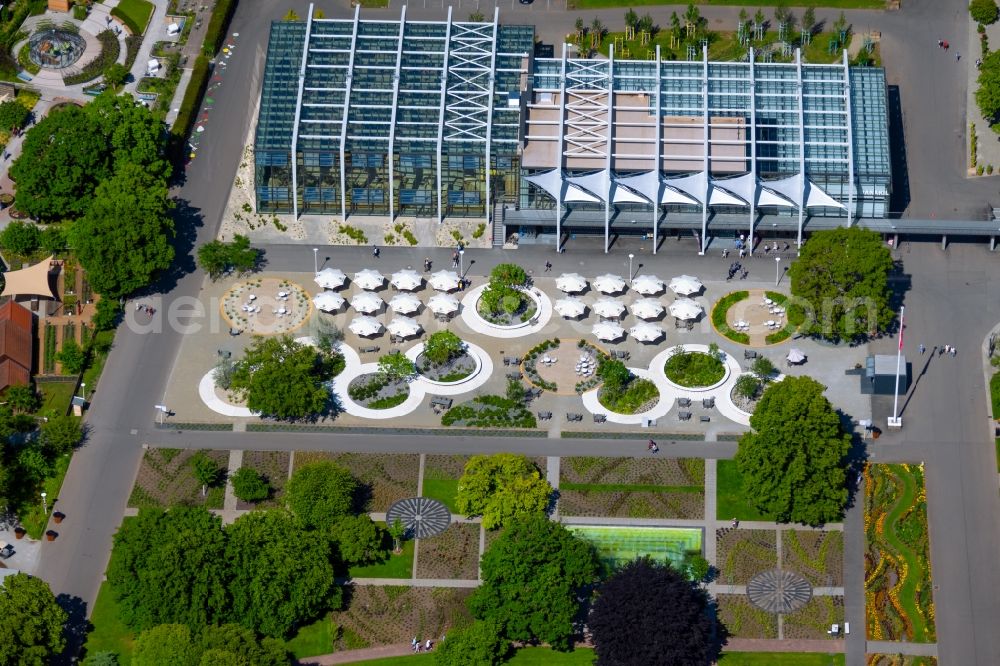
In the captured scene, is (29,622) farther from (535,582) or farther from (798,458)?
(798,458)

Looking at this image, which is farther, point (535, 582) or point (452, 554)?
point (452, 554)

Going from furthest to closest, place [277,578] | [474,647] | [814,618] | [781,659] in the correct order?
[814,618]
[781,659]
[277,578]
[474,647]

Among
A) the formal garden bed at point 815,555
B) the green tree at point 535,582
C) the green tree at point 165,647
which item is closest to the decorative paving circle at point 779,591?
the formal garden bed at point 815,555

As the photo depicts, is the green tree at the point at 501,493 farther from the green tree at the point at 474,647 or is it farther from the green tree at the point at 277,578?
the green tree at the point at 277,578

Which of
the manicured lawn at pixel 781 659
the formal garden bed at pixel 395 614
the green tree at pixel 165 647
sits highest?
the formal garden bed at pixel 395 614

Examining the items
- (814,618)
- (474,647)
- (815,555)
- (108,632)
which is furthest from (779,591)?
(108,632)

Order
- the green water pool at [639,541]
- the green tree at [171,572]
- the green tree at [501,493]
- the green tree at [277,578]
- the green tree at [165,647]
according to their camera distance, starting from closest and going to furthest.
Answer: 1. the green tree at [165,647]
2. the green tree at [171,572]
3. the green tree at [277,578]
4. the green tree at [501,493]
5. the green water pool at [639,541]
